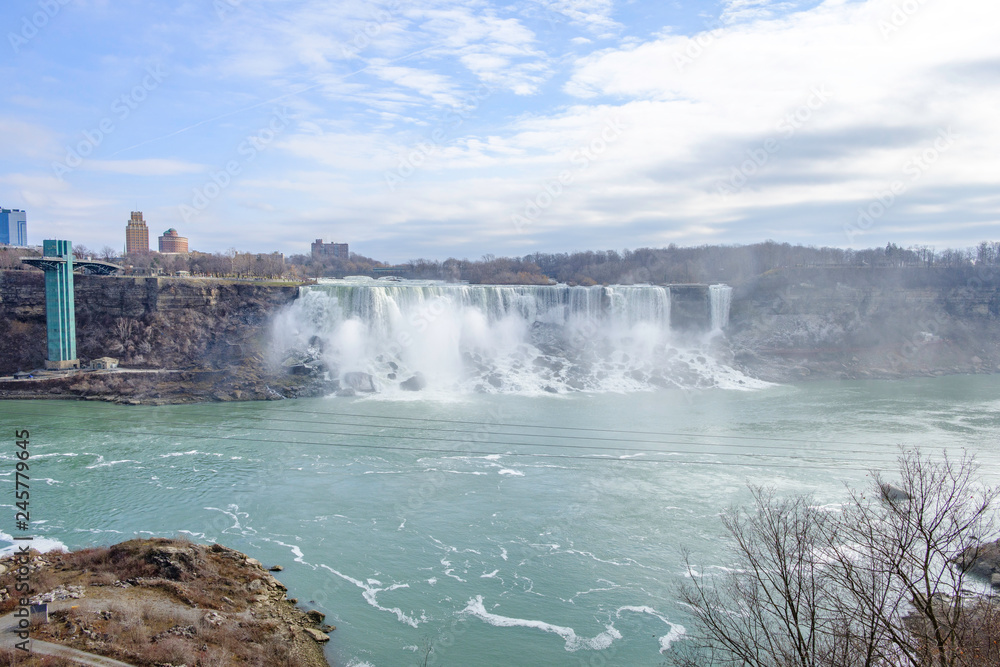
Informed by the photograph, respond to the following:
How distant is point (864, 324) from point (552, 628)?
3627 centimetres

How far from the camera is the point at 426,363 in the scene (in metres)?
31.1

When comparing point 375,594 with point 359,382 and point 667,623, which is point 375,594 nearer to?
point 667,623

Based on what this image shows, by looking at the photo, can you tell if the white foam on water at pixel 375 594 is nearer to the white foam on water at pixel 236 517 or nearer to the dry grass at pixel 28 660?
the white foam on water at pixel 236 517

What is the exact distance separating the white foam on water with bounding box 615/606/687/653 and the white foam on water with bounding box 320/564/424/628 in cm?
318

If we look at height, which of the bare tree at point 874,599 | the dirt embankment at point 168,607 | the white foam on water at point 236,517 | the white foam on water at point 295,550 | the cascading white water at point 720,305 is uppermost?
the cascading white water at point 720,305

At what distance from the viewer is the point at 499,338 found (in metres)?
34.9

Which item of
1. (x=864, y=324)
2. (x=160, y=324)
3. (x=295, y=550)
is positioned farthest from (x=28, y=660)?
(x=864, y=324)

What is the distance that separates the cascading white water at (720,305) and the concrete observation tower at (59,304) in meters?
34.9

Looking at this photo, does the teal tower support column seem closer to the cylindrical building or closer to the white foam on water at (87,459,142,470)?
the white foam on water at (87,459,142,470)

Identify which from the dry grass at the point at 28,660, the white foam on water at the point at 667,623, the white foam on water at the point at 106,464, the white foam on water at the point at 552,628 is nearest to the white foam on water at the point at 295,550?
the white foam on water at the point at 552,628

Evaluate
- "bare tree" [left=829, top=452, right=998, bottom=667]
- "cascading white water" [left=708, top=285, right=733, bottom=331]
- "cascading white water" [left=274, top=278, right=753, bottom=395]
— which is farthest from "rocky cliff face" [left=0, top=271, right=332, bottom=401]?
"bare tree" [left=829, top=452, right=998, bottom=667]

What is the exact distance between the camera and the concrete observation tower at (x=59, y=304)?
2878 cm

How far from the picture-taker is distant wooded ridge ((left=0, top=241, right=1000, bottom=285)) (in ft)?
159

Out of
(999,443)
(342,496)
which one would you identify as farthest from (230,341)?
(999,443)
